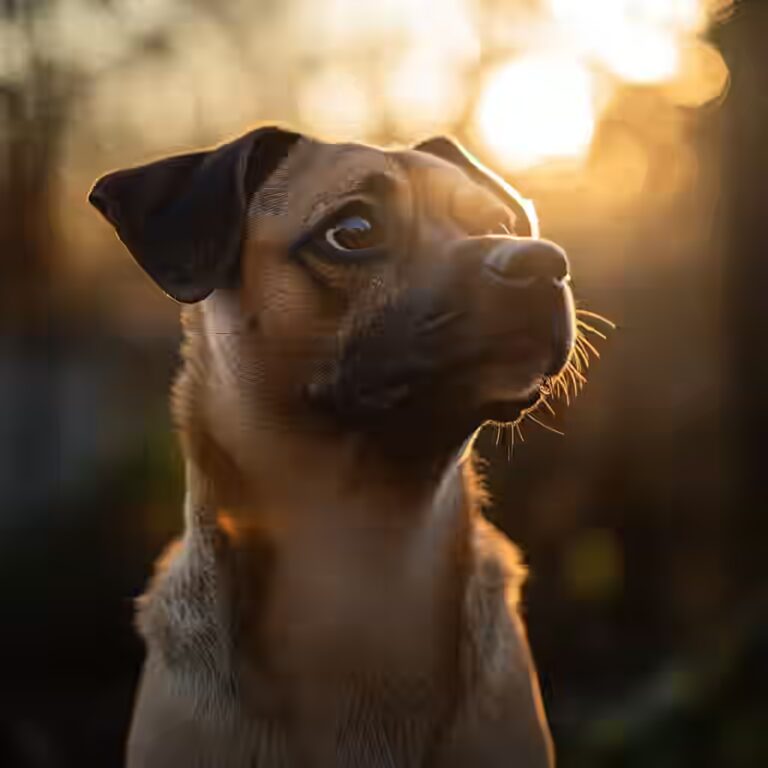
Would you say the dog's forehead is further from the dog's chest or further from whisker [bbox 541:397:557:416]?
the dog's chest

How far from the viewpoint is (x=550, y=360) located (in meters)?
1.18

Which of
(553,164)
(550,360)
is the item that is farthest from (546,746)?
(553,164)

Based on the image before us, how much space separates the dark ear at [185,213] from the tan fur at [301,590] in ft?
0.17

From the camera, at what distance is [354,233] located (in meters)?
1.30

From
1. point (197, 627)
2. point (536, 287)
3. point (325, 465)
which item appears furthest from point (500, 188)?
point (197, 627)

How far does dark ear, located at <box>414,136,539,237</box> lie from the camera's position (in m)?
1.46

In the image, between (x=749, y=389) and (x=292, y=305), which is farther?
(x=749, y=389)

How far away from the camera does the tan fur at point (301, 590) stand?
1.33 m

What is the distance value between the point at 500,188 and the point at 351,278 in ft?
1.02

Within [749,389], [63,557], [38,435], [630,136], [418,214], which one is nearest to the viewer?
[418,214]

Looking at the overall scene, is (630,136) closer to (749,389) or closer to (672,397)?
(672,397)

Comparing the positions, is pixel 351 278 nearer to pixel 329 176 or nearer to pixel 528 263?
pixel 329 176

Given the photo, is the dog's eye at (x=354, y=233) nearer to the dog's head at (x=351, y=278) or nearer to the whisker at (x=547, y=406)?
the dog's head at (x=351, y=278)

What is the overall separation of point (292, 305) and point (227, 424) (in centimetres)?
19
